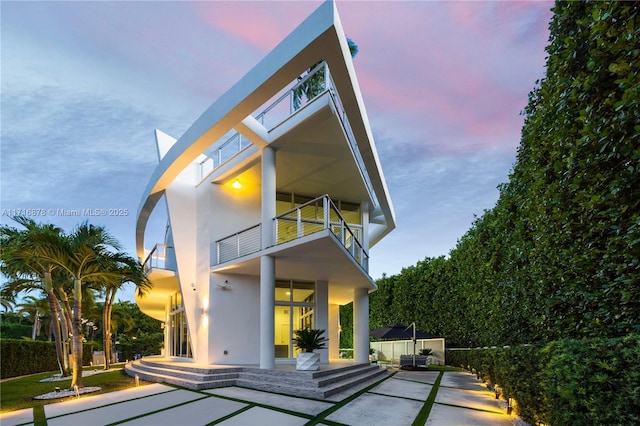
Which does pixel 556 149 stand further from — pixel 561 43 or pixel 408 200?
pixel 408 200

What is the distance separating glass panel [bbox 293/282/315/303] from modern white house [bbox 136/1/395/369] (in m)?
0.04

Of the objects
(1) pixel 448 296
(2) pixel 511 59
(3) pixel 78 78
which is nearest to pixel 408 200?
(1) pixel 448 296

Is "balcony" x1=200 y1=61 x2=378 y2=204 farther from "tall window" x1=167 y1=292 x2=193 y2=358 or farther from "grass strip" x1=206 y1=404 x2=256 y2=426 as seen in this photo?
"grass strip" x1=206 y1=404 x2=256 y2=426

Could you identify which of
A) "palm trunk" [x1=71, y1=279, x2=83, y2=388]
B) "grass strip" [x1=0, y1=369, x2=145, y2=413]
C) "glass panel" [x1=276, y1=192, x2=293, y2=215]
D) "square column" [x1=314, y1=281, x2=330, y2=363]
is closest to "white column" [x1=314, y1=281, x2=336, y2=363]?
"square column" [x1=314, y1=281, x2=330, y2=363]

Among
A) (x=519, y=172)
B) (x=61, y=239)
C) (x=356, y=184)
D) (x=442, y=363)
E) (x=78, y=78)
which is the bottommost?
(x=442, y=363)

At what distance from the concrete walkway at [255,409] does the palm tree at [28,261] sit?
4085 mm

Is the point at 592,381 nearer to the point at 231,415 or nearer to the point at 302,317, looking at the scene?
the point at 231,415

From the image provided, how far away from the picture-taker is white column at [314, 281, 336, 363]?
14.0m

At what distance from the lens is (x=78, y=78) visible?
44.5ft

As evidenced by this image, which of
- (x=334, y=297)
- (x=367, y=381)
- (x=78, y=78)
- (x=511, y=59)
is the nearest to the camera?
(x=511, y=59)

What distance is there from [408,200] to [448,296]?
299 inches

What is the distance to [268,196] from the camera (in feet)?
36.5

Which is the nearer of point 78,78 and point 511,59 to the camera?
point 511,59

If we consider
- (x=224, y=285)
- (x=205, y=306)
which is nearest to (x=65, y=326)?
(x=205, y=306)
